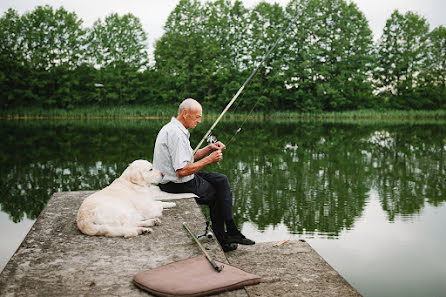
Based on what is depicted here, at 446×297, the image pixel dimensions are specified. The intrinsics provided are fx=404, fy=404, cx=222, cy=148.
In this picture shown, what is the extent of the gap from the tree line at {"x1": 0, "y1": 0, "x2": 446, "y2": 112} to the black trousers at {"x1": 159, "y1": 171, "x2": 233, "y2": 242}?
3603cm

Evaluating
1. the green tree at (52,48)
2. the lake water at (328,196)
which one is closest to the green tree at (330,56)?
the green tree at (52,48)

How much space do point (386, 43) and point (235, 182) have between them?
4079 cm

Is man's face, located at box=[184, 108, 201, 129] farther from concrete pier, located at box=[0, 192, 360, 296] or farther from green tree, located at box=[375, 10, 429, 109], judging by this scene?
green tree, located at box=[375, 10, 429, 109]

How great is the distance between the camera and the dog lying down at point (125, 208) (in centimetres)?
339

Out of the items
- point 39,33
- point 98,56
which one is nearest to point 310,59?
point 98,56

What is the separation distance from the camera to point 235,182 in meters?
8.36

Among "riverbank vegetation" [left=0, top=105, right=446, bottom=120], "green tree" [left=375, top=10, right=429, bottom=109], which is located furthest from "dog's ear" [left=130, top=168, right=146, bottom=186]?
"green tree" [left=375, top=10, right=429, bottom=109]

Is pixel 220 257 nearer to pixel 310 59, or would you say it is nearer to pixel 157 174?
pixel 157 174

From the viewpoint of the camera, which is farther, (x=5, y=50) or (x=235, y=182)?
(x=5, y=50)

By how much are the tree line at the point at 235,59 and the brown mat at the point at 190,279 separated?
3787 centimetres

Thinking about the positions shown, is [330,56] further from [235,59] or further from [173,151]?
[173,151]

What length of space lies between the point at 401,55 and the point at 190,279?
45.6m

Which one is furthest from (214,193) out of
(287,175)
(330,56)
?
(330,56)

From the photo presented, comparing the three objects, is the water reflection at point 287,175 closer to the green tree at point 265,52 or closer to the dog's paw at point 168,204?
the dog's paw at point 168,204
